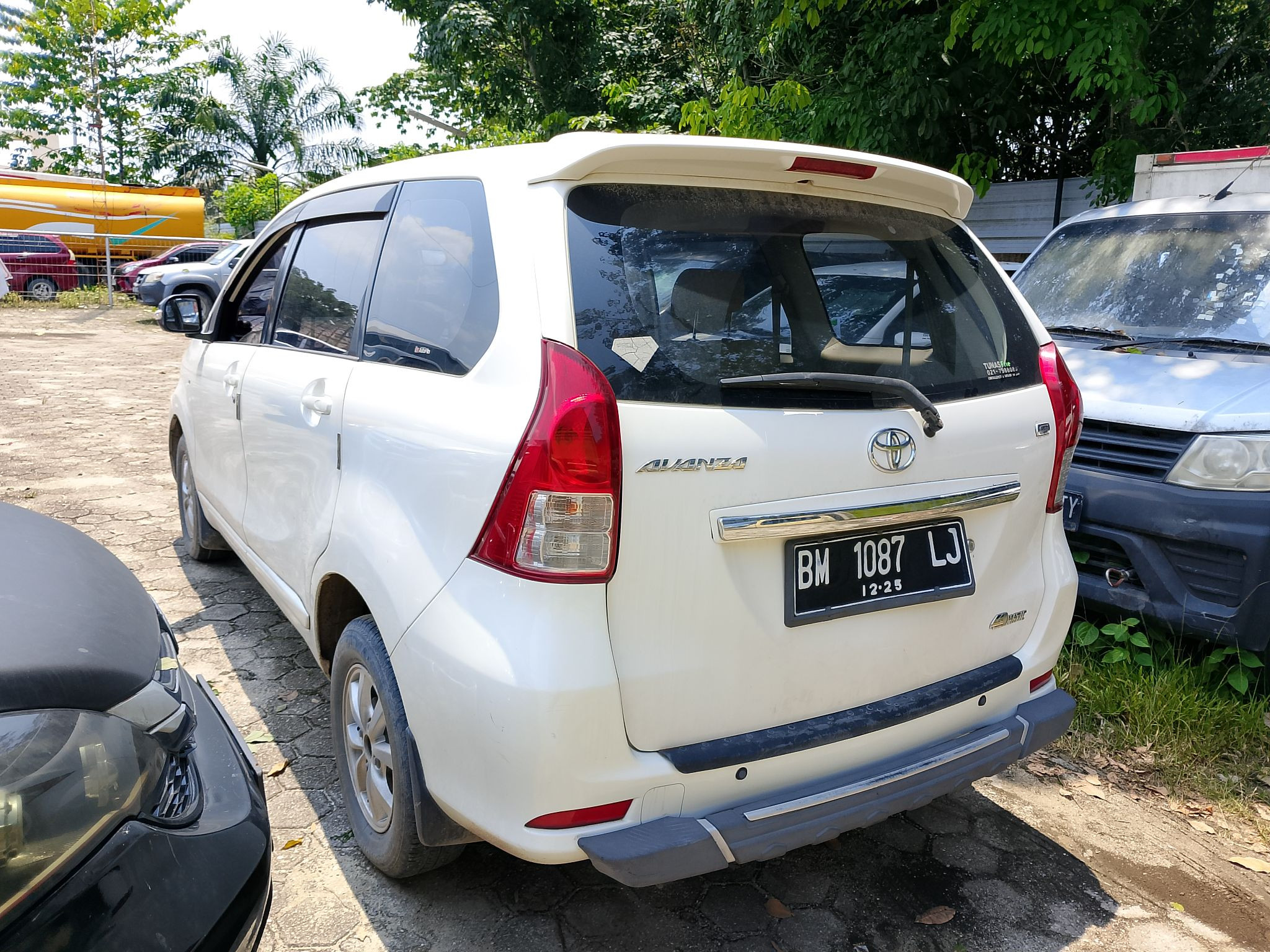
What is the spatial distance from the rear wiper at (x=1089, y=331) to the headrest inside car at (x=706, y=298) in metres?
2.98

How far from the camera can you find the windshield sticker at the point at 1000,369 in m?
2.44

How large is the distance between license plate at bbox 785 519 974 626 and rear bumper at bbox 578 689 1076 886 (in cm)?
37

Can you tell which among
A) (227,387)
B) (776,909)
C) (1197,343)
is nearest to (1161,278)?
(1197,343)

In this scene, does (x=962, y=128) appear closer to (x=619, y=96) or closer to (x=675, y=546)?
(x=619, y=96)

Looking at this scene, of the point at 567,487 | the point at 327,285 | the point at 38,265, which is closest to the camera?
A: the point at 567,487

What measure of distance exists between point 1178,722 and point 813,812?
2052mm

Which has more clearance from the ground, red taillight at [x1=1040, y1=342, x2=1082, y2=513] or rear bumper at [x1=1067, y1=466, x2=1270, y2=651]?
red taillight at [x1=1040, y1=342, x2=1082, y2=513]

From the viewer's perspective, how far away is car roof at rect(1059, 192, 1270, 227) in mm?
4582

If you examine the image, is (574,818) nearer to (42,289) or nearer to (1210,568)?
(1210,568)

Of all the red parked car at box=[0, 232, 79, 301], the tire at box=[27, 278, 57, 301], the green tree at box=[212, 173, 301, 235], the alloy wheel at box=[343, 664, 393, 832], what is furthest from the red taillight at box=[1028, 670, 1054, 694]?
the green tree at box=[212, 173, 301, 235]

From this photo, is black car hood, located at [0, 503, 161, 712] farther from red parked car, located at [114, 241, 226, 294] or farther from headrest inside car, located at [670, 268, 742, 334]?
red parked car, located at [114, 241, 226, 294]

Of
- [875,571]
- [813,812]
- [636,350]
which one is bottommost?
[813,812]

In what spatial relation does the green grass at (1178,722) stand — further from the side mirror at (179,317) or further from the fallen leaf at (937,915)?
the side mirror at (179,317)

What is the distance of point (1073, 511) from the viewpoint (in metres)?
3.71
